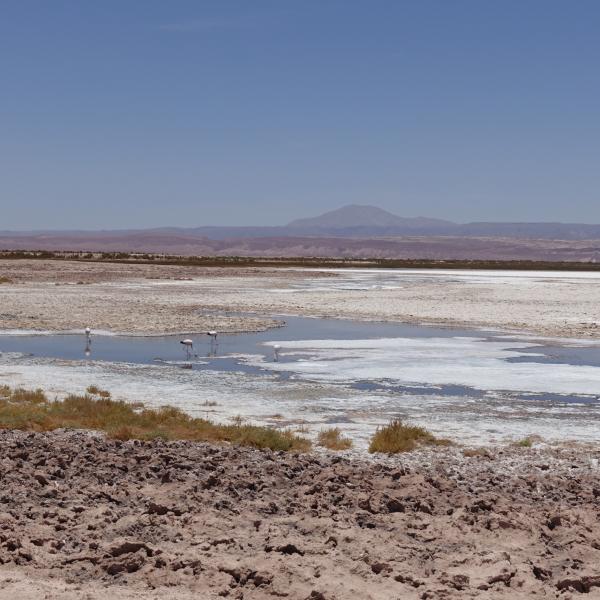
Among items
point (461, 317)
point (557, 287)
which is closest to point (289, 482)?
point (461, 317)

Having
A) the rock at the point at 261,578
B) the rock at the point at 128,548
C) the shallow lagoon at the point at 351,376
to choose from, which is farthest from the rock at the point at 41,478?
the shallow lagoon at the point at 351,376

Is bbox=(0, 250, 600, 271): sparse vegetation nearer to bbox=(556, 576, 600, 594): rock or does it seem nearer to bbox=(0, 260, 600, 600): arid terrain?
bbox=(0, 260, 600, 600): arid terrain

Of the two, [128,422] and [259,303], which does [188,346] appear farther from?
[259,303]

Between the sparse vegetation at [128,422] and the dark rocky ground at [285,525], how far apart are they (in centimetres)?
93

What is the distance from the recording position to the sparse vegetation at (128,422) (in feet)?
43.3

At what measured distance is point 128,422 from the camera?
14.5m

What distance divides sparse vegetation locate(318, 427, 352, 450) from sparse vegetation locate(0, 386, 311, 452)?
29 cm

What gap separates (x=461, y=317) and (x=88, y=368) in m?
19.6

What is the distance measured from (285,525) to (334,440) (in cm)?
419

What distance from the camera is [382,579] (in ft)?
26.4

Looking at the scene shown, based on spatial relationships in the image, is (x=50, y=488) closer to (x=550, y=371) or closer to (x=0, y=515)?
→ (x=0, y=515)

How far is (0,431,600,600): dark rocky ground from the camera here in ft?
26.1

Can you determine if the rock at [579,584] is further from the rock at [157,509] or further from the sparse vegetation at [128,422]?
the sparse vegetation at [128,422]

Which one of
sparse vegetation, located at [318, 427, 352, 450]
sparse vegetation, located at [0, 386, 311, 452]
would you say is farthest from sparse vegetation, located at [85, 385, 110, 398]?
sparse vegetation, located at [318, 427, 352, 450]
